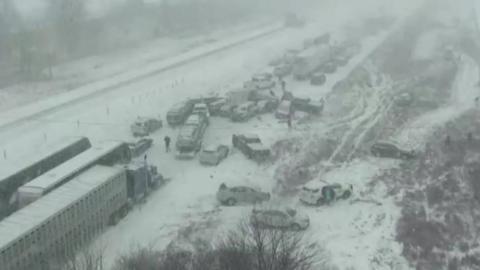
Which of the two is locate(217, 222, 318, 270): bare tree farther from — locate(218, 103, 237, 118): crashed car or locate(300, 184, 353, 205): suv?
locate(218, 103, 237, 118): crashed car

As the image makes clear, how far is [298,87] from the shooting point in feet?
144

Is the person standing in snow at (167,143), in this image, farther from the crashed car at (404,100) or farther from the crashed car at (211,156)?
the crashed car at (404,100)

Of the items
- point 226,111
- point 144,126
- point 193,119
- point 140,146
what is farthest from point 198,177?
point 226,111

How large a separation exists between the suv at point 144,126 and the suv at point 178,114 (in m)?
0.99

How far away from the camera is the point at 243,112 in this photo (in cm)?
3478

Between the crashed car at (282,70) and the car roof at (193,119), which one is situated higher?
the crashed car at (282,70)

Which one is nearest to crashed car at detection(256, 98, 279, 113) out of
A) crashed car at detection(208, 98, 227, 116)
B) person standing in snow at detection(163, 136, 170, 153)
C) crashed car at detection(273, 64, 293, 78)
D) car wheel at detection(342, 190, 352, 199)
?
crashed car at detection(208, 98, 227, 116)

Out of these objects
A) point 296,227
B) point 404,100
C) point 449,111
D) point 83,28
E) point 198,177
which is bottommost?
point 296,227

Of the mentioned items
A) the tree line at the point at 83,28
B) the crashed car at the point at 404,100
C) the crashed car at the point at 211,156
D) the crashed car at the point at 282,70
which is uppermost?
the tree line at the point at 83,28

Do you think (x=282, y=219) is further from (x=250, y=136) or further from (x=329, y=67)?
(x=329, y=67)

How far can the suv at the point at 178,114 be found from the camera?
33781mm

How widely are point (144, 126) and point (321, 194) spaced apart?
12.3m

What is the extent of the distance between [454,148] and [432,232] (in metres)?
9.64

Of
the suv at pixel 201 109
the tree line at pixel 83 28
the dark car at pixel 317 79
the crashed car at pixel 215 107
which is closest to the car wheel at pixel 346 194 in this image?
the suv at pixel 201 109
